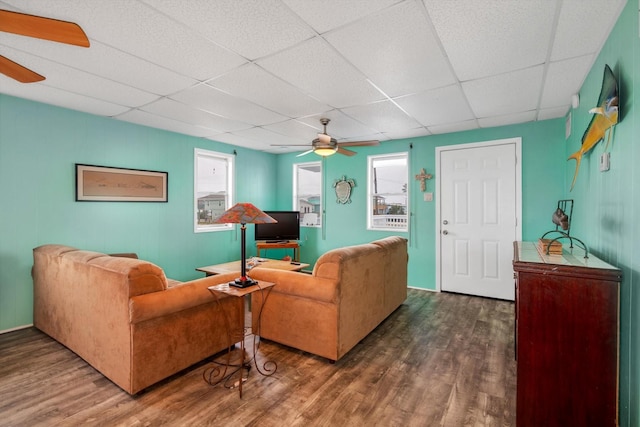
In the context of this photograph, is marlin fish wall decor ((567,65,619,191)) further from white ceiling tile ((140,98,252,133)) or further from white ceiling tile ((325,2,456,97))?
white ceiling tile ((140,98,252,133))

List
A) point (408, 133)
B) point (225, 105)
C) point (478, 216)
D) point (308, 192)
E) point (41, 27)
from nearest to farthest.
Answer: point (41, 27) < point (225, 105) < point (478, 216) < point (408, 133) < point (308, 192)

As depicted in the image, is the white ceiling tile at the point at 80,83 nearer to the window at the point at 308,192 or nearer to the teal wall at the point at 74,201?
the teal wall at the point at 74,201

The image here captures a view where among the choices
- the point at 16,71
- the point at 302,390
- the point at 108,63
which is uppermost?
the point at 108,63

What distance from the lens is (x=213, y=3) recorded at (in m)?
1.75

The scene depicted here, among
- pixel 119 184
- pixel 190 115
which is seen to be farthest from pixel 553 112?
pixel 119 184

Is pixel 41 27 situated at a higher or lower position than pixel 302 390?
higher

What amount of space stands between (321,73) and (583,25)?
183 cm

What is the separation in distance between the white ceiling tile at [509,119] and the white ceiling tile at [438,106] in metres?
0.33

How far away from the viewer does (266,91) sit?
Answer: 3027mm

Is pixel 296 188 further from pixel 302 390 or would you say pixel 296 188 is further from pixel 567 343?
pixel 567 343

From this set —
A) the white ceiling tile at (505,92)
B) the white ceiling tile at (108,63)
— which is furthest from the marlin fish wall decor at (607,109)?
the white ceiling tile at (108,63)

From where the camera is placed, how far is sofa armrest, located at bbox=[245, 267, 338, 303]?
246cm

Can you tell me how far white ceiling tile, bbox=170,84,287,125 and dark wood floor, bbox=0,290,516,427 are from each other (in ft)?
8.37

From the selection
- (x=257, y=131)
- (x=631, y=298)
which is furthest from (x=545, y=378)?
(x=257, y=131)
